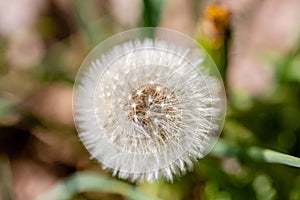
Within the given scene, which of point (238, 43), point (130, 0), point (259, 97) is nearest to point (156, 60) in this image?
point (259, 97)

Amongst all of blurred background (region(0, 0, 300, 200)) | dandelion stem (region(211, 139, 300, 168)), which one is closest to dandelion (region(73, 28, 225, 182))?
dandelion stem (region(211, 139, 300, 168))

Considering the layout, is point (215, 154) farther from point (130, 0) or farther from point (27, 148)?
point (130, 0)

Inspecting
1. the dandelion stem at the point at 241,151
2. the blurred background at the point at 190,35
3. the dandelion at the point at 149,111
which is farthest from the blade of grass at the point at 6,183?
the dandelion stem at the point at 241,151

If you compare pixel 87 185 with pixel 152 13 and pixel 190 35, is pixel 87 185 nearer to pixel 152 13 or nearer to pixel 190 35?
pixel 152 13

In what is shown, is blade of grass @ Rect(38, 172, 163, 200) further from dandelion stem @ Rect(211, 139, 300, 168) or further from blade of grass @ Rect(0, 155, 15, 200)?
A: dandelion stem @ Rect(211, 139, 300, 168)

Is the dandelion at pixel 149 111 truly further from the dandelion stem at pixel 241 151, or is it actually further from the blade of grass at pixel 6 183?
the blade of grass at pixel 6 183

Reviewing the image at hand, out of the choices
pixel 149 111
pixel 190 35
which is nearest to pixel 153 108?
pixel 149 111
